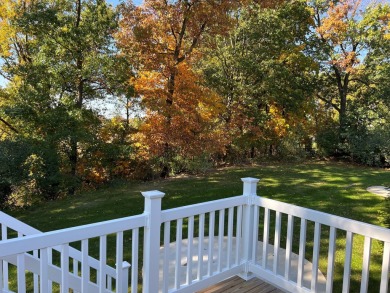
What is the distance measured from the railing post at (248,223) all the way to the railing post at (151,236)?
1.05 meters

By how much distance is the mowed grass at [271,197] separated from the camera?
413 centimetres

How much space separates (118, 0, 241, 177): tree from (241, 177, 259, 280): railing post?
18.7ft

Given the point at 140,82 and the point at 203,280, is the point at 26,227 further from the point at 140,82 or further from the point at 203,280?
the point at 140,82

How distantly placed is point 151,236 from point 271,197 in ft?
14.1

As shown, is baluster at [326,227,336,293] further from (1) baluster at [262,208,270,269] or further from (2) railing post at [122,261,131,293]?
(2) railing post at [122,261,131,293]

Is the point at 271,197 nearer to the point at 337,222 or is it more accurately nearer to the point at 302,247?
the point at 302,247

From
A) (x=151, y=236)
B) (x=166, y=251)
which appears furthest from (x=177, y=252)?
(x=151, y=236)

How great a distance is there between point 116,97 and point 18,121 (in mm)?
3053

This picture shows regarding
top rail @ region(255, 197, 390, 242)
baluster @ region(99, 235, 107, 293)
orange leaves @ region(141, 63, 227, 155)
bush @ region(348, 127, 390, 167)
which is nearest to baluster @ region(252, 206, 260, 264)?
top rail @ region(255, 197, 390, 242)

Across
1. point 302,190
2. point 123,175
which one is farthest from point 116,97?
point 302,190

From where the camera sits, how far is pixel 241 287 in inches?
111

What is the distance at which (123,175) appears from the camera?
376 inches

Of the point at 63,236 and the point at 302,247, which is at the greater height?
the point at 63,236

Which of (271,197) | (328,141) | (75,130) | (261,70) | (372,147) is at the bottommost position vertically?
(271,197)
